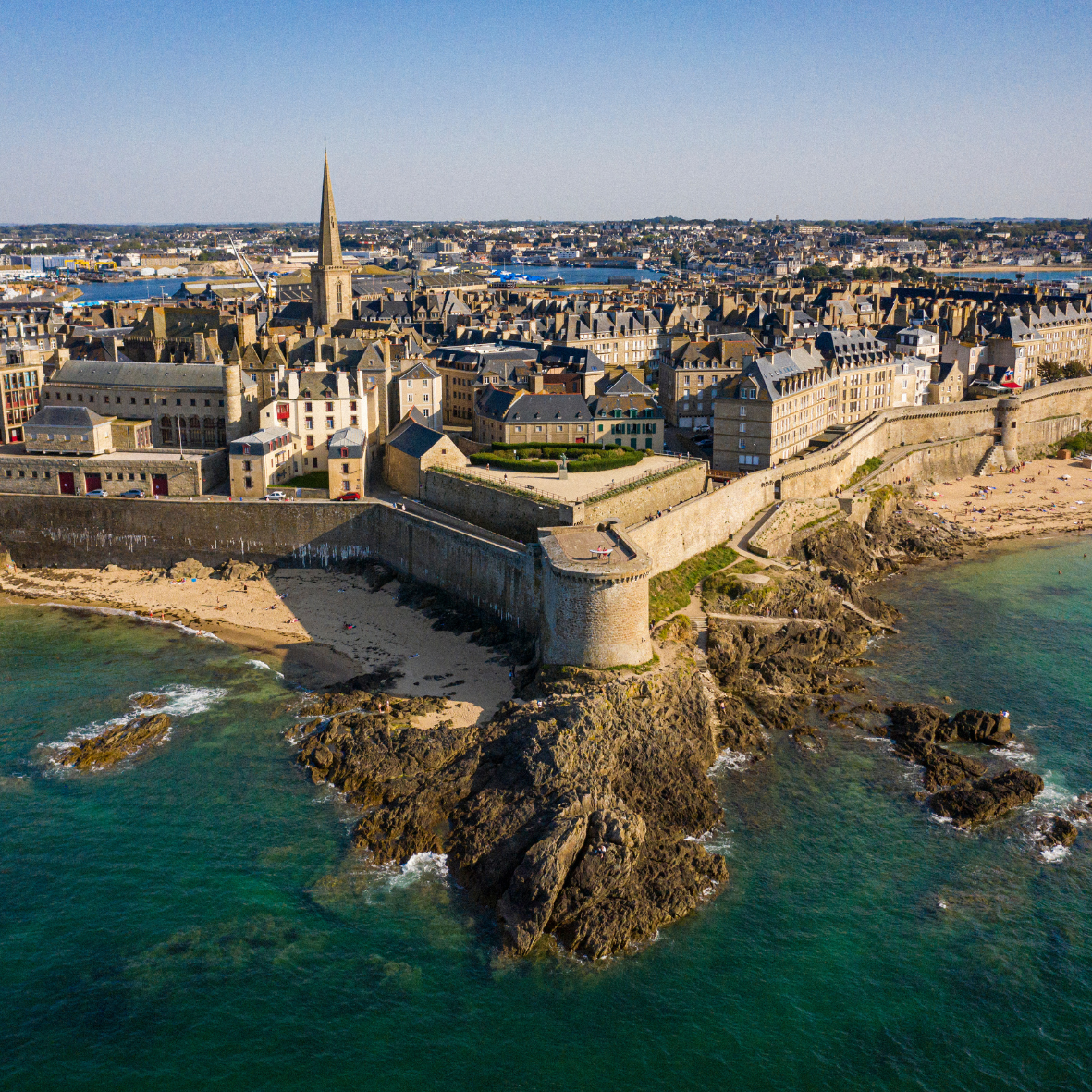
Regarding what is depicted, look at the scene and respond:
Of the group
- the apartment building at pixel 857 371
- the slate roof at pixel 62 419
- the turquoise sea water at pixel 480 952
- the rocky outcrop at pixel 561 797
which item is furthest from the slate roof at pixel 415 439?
the apartment building at pixel 857 371

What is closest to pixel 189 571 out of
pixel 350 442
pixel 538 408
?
pixel 350 442

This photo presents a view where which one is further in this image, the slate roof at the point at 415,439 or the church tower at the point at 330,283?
A: the church tower at the point at 330,283

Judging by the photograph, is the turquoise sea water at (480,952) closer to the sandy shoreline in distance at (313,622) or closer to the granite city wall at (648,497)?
the sandy shoreline in distance at (313,622)

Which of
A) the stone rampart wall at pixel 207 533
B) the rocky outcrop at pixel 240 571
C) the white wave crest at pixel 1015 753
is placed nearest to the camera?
the white wave crest at pixel 1015 753

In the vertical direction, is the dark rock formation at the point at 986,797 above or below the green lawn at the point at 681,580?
below

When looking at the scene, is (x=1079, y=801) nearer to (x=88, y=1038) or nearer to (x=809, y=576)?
(x=809, y=576)
